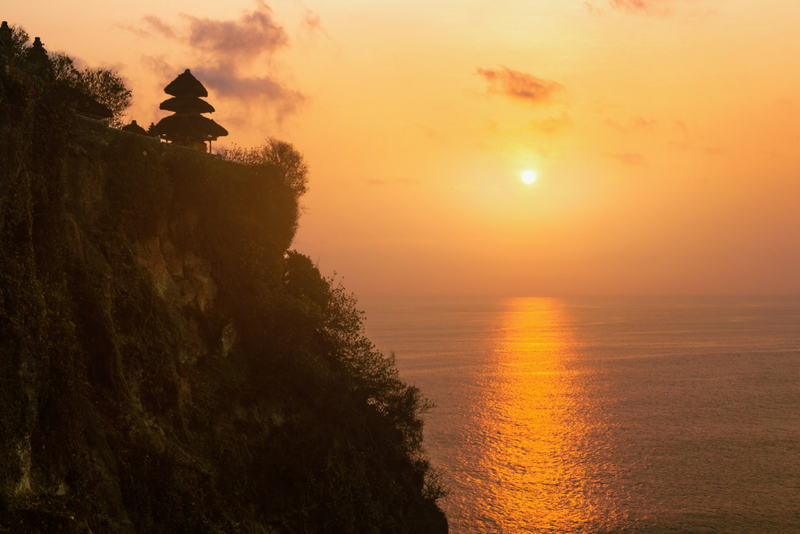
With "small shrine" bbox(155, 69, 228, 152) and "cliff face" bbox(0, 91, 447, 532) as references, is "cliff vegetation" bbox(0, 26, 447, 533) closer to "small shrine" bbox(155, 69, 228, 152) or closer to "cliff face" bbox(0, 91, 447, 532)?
"cliff face" bbox(0, 91, 447, 532)

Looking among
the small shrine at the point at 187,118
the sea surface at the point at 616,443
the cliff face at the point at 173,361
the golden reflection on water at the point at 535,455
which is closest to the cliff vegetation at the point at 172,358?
the cliff face at the point at 173,361

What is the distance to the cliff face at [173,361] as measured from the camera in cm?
1942

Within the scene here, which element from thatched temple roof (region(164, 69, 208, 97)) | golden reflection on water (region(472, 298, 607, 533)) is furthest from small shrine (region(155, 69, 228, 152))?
golden reflection on water (region(472, 298, 607, 533))

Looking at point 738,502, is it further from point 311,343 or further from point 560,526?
point 311,343

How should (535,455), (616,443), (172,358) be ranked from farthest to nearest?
(616,443) < (535,455) < (172,358)

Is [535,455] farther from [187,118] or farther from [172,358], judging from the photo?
[187,118]

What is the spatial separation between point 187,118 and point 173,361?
760 inches

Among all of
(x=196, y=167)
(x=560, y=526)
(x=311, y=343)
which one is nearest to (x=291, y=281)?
(x=311, y=343)

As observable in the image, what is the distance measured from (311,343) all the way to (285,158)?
582 inches

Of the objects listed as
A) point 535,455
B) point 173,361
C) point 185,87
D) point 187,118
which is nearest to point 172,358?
point 173,361

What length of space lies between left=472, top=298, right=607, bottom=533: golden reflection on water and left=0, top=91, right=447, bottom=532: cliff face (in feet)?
67.7

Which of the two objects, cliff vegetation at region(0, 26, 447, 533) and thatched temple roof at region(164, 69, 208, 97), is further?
thatched temple roof at region(164, 69, 208, 97)

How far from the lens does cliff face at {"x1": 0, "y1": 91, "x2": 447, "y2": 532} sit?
19.4 metres

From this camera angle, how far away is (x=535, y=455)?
74.6 m
